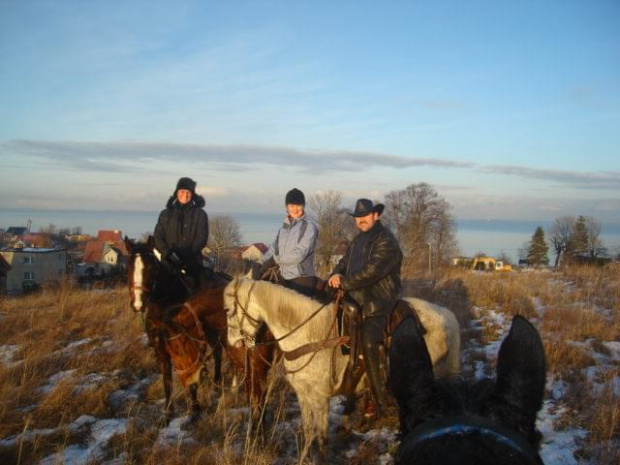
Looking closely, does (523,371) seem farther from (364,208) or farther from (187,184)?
(187,184)

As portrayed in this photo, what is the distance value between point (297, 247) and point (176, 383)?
276 cm

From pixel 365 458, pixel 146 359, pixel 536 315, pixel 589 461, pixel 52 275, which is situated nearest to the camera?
pixel 589 461

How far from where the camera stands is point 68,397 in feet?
17.6

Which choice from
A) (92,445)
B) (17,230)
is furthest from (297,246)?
(17,230)

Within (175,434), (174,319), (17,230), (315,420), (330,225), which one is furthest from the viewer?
(17,230)

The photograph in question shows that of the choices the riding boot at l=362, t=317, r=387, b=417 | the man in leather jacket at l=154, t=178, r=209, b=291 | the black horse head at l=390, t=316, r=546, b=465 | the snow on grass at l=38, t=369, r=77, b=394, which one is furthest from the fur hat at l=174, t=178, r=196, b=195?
the black horse head at l=390, t=316, r=546, b=465

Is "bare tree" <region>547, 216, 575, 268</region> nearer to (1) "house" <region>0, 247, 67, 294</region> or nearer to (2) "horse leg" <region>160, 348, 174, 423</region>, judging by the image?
(2) "horse leg" <region>160, 348, 174, 423</region>

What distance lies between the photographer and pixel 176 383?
243 inches

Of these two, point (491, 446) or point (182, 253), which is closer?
point (491, 446)

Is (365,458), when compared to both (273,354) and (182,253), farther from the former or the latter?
(182,253)

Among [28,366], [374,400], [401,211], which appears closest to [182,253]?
[28,366]

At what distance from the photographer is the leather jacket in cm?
428

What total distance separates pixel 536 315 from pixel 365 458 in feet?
18.1

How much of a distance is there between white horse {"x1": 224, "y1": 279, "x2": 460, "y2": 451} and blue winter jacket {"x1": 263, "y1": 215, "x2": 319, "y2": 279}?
111cm
